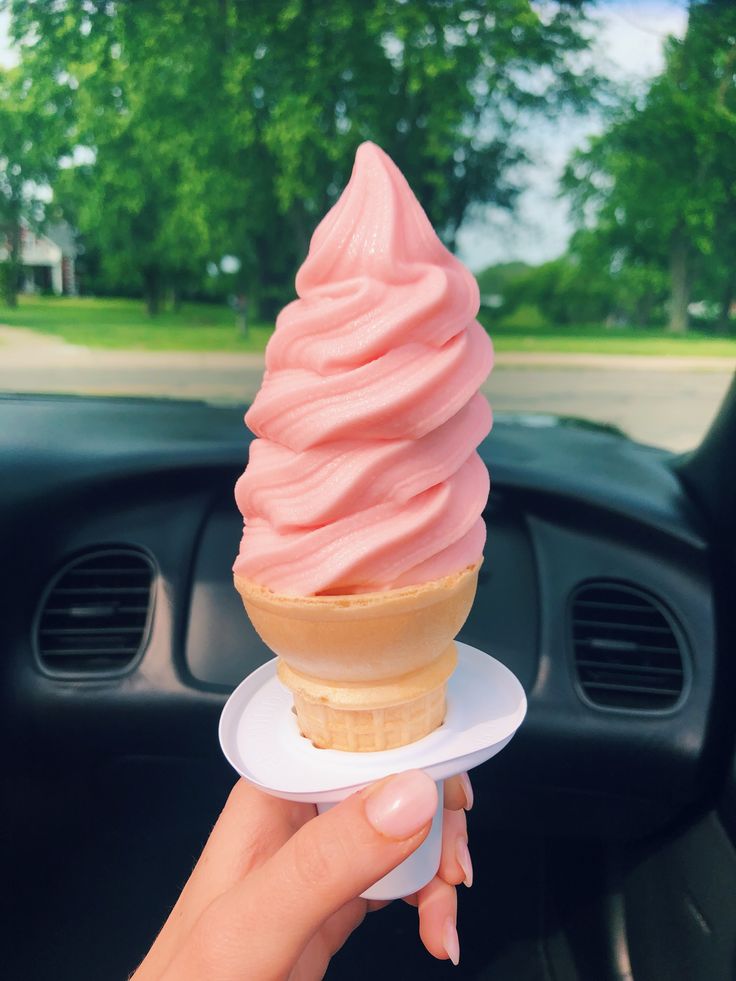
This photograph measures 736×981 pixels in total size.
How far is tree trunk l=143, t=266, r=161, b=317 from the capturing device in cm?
365

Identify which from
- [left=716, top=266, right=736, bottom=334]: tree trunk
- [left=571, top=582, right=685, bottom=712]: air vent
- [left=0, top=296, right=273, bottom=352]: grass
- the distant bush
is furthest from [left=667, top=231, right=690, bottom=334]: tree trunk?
[left=0, top=296, right=273, bottom=352]: grass

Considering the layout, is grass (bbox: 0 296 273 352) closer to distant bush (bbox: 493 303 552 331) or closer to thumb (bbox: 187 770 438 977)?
distant bush (bbox: 493 303 552 331)

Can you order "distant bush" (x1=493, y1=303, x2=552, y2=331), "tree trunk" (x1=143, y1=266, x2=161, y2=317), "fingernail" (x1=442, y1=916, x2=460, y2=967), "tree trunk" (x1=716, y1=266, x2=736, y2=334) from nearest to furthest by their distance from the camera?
"fingernail" (x1=442, y1=916, x2=460, y2=967), "tree trunk" (x1=716, y1=266, x2=736, y2=334), "tree trunk" (x1=143, y1=266, x2=161, y2=317), "distant bush" (x1=493, y1=303, x2=552, y2=331)

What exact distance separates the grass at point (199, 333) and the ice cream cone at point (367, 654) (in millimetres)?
2111

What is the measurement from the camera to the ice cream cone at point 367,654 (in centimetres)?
135

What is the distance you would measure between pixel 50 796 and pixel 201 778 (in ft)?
1.83

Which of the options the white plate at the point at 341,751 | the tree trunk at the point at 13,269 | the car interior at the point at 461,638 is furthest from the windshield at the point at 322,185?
the white plate at the point at 341,751

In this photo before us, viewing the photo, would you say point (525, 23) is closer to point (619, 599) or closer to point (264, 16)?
point (264, 16)

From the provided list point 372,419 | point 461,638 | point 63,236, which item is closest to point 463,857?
point 461,638

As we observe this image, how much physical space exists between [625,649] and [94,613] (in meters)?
1.86

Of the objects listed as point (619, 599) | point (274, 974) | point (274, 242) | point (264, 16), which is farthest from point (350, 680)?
point (264, 16)

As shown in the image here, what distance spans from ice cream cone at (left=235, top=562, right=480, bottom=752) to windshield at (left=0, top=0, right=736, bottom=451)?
1895 mm

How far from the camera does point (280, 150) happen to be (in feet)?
13.5

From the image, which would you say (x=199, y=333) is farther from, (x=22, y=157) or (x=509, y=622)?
(x=509, y=622)
